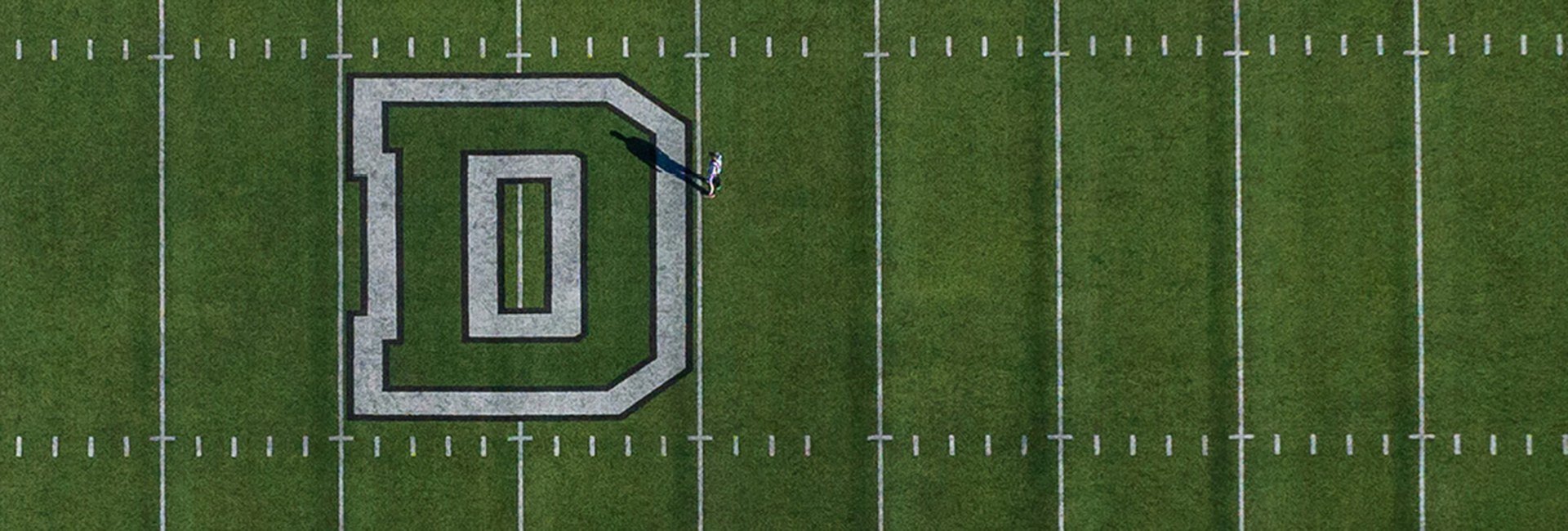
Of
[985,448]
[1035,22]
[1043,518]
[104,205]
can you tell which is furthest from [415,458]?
[1035,22]

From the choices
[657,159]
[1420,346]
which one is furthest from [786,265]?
[1420,346]

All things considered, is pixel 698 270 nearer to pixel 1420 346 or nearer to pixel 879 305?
pixel 879 305

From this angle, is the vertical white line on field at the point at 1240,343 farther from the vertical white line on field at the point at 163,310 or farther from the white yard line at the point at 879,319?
the vertical white line on field at the point at 163,310

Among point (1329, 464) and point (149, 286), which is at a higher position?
point (149, 286)

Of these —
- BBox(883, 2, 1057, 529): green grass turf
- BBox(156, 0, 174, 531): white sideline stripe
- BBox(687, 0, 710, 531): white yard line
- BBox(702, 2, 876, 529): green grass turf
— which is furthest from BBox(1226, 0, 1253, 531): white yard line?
BBox(156, 0, 174, 531): white sideline stripe

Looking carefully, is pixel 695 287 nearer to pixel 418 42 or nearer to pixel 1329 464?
pixel 418 42

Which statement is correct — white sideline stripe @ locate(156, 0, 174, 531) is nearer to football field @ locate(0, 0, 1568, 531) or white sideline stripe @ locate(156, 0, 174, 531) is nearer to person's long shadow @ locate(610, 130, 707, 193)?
football field @ locate(0, 0, 1568, 531)
